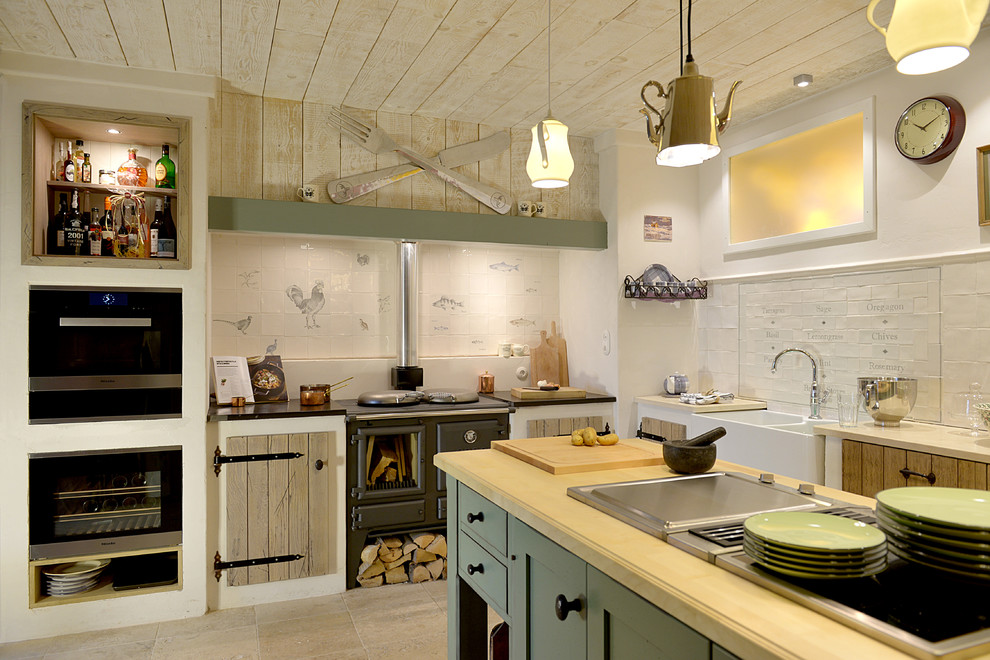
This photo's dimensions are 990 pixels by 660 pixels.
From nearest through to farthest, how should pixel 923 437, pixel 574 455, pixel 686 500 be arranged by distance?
1. pixel 686 500
2. pixel 574 455
3. pixel 923 437

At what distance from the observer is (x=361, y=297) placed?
414 centimetres

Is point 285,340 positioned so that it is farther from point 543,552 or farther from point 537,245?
point 543,552

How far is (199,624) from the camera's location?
3100 mm

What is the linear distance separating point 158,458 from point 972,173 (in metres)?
3.88

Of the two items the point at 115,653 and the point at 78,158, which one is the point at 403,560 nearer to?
the point at 115,653

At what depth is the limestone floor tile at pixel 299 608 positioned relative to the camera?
3.20 m

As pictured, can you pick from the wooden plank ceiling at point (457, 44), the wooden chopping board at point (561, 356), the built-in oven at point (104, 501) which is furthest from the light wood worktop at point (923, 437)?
the built-in oven at point (104, 501)

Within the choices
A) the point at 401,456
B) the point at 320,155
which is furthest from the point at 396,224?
the point at 401,456

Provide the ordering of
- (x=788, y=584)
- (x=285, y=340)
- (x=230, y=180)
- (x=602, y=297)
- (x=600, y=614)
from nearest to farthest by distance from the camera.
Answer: (x=788, y=584), (x=600, y=614), (x=230, y=180), (x=285, y=340), (x=602, y=297)

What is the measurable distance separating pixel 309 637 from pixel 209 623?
20.8 inches

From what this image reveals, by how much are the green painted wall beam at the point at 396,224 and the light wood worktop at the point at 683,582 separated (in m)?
2.19

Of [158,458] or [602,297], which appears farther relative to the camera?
[602,297]

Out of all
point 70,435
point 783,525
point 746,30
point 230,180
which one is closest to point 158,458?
point 70,435

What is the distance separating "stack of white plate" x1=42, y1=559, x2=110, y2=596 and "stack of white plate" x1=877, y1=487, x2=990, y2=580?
331 centimetres
